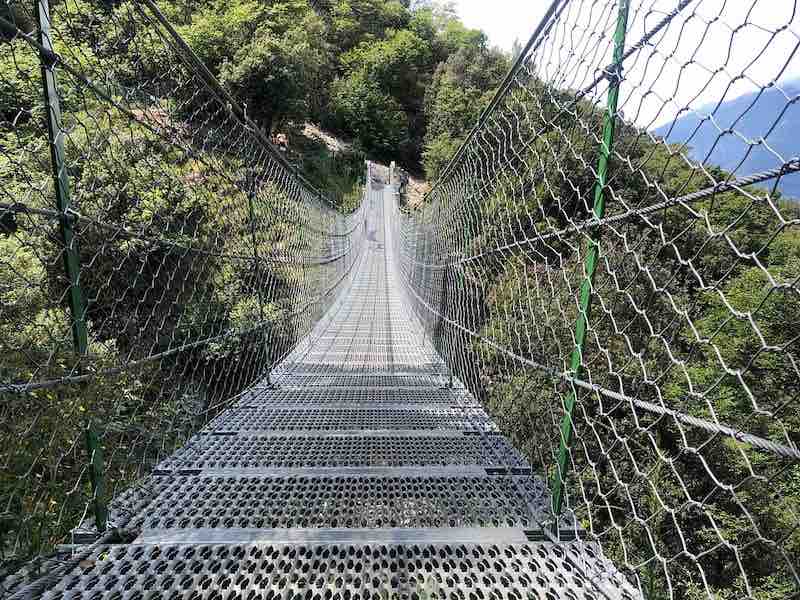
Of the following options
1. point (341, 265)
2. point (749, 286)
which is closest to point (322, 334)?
point (341, 265)

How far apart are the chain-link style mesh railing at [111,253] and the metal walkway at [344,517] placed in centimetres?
12

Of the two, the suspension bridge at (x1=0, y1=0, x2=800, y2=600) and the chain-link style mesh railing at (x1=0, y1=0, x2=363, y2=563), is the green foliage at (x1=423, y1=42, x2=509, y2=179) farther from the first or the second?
the suspension bridge at (x1=0, y1=0, x2=800, y2=600)

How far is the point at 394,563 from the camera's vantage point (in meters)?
0.84

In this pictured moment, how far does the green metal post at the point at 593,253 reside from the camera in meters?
0.75

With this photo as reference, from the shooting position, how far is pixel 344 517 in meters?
0.97

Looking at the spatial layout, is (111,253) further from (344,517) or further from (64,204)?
(344,517)

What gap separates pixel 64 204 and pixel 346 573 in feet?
2.59

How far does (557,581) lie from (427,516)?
283 millimetres

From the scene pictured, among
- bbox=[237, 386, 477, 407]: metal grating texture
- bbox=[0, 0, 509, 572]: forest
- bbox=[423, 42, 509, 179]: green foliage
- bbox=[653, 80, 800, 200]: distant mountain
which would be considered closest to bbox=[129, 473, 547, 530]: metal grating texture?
bbox=[0, 0, 509, 572]: forest

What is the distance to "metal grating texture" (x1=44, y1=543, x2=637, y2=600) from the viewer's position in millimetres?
756

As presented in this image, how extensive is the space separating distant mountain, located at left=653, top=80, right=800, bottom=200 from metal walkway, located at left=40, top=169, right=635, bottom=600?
0.68 metres

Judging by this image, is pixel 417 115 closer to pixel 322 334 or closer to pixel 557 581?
pixel 322 334

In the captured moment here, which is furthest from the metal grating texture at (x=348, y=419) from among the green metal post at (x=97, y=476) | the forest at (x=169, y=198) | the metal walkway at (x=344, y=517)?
the green metal post at (x=97, y=476)

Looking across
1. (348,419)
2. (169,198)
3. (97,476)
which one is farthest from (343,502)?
(169,198)
